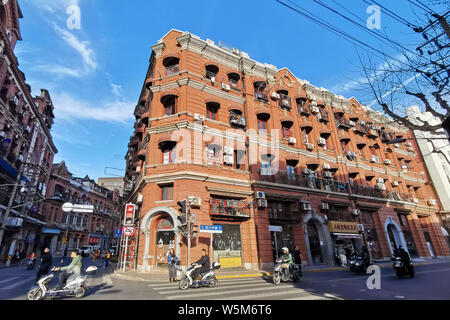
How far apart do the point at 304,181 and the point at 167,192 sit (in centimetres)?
1251

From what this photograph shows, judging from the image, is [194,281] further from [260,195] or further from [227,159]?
[227,159]

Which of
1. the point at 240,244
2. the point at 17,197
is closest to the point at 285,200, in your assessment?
the point at 240,244

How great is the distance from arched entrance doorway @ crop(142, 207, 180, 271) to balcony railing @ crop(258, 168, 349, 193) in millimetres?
7870

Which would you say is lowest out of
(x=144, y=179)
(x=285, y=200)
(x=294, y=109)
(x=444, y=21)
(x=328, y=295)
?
(x=328, y=295)

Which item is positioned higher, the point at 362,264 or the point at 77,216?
the point at 77,216

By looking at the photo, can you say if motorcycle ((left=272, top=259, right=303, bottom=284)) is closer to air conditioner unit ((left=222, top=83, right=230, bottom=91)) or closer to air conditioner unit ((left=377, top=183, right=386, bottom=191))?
air conditioner unit ((left=222, top=83, right=230, bottom=91))

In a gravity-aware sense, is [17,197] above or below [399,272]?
above

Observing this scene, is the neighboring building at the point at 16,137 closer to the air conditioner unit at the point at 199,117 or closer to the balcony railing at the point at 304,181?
the air conditioner unit at the point at 199,117

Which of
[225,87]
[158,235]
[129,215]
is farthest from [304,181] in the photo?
[129,215]

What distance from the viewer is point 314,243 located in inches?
781

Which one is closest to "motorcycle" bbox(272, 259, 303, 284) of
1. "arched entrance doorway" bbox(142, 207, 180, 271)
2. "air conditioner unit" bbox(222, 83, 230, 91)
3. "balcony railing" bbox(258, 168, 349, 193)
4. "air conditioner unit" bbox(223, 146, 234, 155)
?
"arched entrance doorway" bbox(142, 207, 180, 271)
